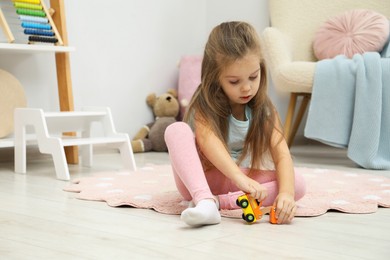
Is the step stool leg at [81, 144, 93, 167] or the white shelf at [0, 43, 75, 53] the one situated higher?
the white shelf at [0, 43, 75, 53]

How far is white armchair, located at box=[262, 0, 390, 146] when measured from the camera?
2.38 m

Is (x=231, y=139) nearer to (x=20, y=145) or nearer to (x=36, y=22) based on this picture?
(x=20, y=145)

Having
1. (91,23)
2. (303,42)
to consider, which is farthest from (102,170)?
(303,42)

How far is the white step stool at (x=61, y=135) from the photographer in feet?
5.93

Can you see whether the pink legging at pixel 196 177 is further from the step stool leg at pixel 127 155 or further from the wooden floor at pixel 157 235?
the step stool leg at pixel 127 155

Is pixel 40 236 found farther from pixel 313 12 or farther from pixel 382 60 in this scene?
pixel 313 12

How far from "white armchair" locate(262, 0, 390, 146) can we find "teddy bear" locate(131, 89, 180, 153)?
1.78ft

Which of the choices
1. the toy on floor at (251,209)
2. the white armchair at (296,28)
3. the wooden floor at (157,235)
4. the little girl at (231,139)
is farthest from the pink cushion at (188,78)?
the toy on floor at (251,209)

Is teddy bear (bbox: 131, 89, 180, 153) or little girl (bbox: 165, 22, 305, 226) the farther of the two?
teddy bear (bbox: 131, 89, 180, 153)

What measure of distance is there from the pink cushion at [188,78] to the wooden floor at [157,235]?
137 cm

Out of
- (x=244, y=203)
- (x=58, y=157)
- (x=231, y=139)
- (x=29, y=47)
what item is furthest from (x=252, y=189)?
(x=29, y=47)

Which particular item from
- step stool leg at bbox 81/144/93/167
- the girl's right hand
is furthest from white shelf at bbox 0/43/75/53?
the girl's right hand

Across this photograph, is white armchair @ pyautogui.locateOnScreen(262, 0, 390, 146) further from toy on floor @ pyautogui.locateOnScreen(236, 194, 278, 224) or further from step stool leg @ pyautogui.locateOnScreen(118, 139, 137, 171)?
toy on floor @ pyautogui.locateOnScreen(236, 194, 278, 224)

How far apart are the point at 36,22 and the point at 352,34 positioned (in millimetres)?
1222
